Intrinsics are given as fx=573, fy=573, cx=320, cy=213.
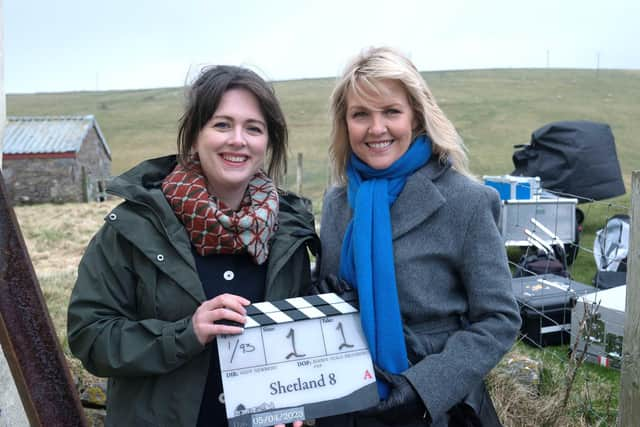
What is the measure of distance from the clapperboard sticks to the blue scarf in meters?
0.08

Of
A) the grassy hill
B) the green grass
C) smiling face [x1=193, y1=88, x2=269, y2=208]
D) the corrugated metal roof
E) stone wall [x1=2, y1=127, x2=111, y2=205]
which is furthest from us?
the grassy hill

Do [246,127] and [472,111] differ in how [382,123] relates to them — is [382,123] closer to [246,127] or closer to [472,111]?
[246,127]

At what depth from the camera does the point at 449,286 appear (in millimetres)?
2191

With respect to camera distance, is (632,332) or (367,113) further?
(632,332)

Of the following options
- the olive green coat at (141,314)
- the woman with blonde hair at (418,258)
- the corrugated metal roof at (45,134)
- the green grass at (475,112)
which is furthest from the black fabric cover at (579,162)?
the corrugated metal roof at (45,134)

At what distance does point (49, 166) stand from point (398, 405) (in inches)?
994

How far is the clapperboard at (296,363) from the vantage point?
2.01m

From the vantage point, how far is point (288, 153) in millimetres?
2658

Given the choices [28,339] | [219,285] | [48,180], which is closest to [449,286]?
[219,285]

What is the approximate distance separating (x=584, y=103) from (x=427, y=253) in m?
50.6

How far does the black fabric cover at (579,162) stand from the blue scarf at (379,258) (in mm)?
9198

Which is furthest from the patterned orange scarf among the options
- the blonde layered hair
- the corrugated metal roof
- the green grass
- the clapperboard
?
the corrugated metal roof

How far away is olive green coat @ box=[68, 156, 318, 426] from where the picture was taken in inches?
77.6

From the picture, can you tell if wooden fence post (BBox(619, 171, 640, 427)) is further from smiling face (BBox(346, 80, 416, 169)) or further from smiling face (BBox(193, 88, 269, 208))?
smiling face (BBox(193, 88, 269, 208))
